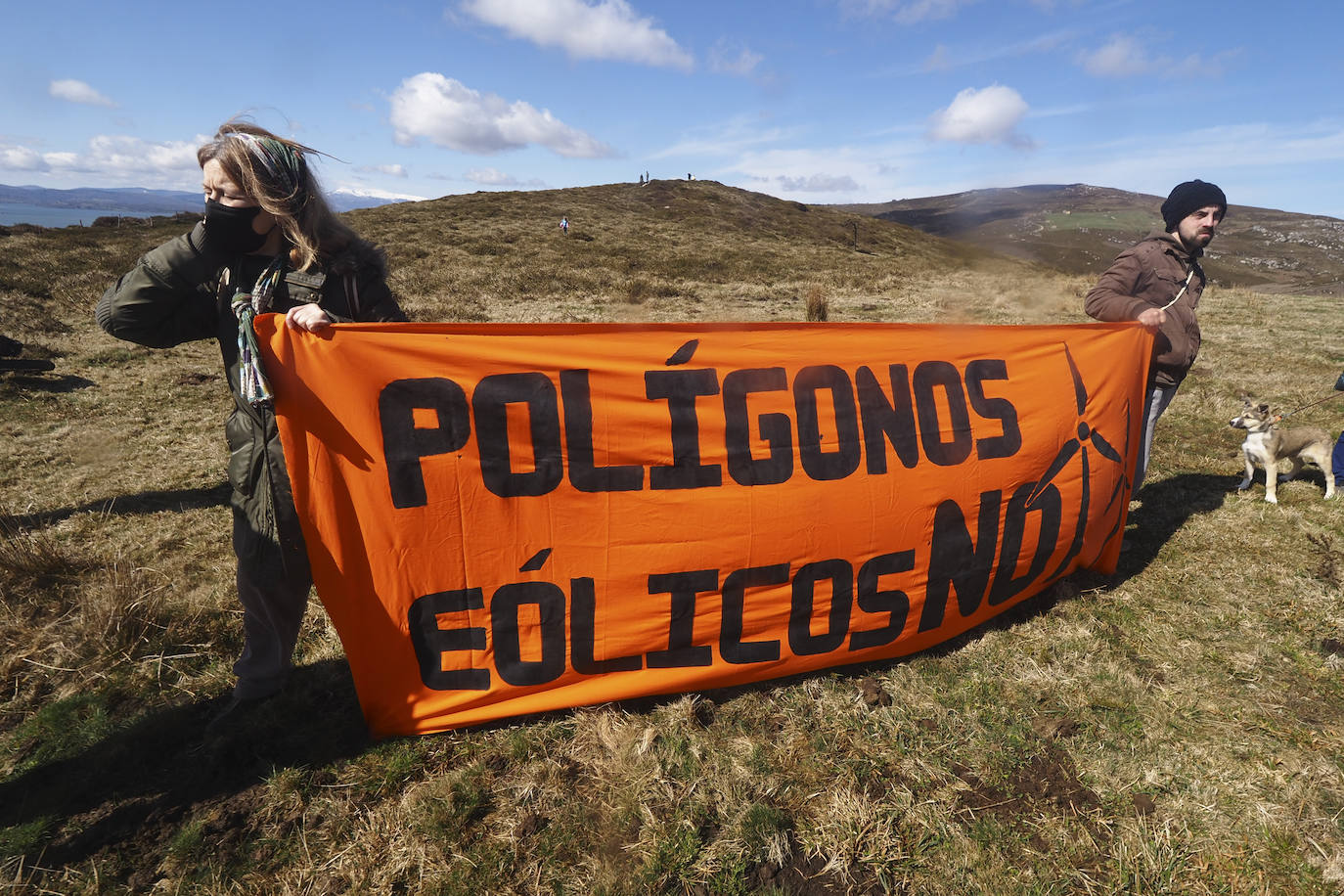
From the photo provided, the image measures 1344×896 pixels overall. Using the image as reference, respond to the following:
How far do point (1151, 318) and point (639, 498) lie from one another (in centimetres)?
362

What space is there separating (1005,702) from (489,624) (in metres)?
2.69

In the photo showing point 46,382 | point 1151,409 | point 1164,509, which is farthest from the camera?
point 46,382

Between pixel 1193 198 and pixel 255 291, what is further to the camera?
pixel 1193 198

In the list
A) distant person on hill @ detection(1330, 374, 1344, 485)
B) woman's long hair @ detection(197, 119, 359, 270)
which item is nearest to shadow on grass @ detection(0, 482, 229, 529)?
woman's long hair @ detection(197, 119, 359, 270)

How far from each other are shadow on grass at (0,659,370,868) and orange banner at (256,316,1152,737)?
0.42m

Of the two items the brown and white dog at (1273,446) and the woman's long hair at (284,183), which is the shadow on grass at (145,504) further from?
the brown and white dog at (1273,446)

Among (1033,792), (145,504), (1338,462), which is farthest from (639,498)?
(1338,462)

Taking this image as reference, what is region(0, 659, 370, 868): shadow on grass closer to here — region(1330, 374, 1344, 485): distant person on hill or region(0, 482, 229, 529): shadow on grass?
region(0, 482, 229, 529): shadow on grass

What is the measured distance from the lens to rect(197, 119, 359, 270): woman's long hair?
7.53ft

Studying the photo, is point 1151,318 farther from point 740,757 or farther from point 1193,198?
point 740,757

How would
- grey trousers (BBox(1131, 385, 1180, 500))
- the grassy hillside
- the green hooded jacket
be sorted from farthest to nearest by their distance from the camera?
grey trousers (BBox(1131, 385, 1180, 500)) < the green hooded jacket < the grassy hillside

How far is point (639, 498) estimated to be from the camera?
9.45 feet

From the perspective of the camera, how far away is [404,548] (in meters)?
2.72

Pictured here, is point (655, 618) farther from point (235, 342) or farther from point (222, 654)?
point (222, 654)
